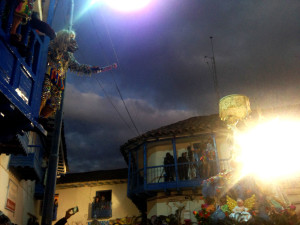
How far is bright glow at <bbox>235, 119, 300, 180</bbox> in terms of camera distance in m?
6.28

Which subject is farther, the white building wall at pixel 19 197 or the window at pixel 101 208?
the window at pixel 101 208

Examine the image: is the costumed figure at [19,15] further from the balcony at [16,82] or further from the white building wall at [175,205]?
the white building wall at [175,205]

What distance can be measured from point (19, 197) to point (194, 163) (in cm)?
946

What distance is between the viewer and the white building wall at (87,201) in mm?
20859

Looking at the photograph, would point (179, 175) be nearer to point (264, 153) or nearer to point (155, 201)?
point (155, 201)

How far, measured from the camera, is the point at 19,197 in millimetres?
14180

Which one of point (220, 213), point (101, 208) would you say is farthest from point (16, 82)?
point (101, 208)

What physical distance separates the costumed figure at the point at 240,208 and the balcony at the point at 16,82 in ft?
14.3

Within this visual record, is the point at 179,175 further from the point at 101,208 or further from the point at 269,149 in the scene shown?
the point at 269,149

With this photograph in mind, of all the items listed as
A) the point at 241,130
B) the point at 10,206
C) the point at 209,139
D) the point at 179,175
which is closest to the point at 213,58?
the point at 209,139

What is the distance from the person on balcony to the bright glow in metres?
8.95

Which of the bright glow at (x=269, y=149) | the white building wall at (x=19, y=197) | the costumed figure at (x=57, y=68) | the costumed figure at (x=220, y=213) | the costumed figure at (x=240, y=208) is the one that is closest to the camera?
the costumed figure at (x=240, y=208)

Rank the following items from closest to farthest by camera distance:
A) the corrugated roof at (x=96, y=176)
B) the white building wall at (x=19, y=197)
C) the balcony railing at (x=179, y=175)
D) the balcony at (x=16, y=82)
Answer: the balcony at (x=16, y=82), the white building wall at (x=19, y=197), the balcony railing at (x=179, y=175), the corrugated roof at (x=96, y=176)

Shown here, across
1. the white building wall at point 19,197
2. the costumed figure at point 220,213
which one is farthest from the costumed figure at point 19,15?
the white building wall at point 19,197
